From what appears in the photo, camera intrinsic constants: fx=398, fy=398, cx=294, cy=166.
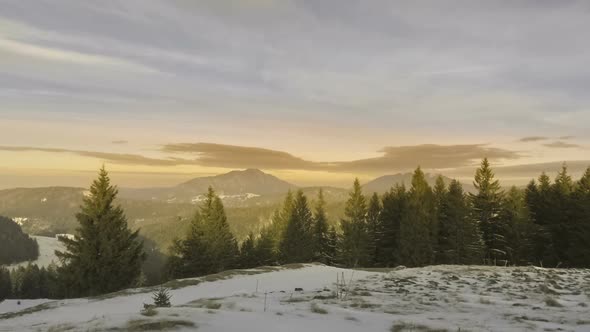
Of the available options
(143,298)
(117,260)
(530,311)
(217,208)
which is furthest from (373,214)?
(530,311)

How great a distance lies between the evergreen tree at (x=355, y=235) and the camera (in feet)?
159

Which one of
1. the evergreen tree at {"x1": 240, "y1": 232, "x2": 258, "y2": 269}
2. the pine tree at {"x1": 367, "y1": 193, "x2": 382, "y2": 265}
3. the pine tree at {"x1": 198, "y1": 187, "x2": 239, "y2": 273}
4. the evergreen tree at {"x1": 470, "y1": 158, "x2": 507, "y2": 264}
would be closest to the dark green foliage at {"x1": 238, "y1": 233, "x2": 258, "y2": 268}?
the evergreen tree at {"x1": 240, "y1": 232, "x2": 258, "y2": 269}

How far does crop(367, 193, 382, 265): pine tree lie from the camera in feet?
165

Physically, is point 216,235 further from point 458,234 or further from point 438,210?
point 458,234

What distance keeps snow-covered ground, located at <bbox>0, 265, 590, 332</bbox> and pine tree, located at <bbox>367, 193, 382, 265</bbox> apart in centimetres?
3407

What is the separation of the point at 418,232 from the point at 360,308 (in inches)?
1492

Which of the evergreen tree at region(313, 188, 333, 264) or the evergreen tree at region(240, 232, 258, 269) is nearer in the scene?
the evergreen tree at region(240, 232, 258, 269)

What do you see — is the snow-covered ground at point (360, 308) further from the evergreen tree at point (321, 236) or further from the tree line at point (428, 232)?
the evergreen tree at point (321, 236)

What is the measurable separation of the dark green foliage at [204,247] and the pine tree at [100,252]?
14498 millimetres

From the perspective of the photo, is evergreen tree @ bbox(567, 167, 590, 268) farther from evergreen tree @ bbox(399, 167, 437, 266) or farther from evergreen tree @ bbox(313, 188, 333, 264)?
evergreen tree @ bbox(313, 188, 333, 264)

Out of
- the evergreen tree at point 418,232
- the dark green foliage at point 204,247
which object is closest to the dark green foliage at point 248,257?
the dark green foliage at point 204,247

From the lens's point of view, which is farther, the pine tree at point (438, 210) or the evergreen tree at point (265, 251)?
the evergreen tree at point (265, 251)

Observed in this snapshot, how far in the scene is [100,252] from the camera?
99.8 ft

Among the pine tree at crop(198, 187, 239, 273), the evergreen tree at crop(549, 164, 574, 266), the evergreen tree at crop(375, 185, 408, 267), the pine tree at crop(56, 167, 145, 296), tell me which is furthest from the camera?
the evergreen tree at crop(375, 185, 408, 267)
